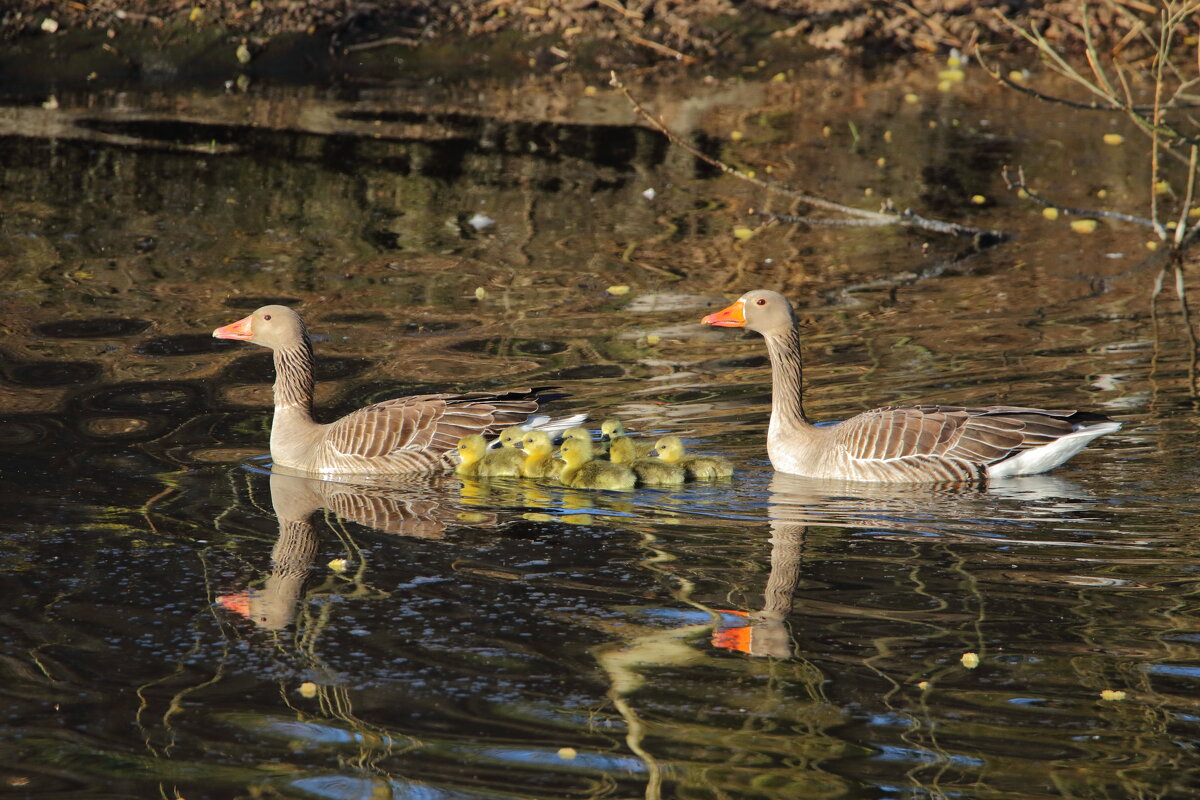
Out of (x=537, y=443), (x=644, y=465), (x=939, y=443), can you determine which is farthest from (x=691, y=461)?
(x=939, y=443)

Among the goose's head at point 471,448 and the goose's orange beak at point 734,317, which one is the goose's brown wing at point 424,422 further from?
the goose's orange beak at point 734,317

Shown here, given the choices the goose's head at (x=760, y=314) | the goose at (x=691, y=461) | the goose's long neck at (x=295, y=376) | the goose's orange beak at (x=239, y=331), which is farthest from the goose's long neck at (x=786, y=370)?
the goose's orange beak at (x=239, y=331)

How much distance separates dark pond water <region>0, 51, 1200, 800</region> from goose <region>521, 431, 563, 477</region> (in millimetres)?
193

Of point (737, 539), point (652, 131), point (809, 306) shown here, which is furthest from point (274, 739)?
point (652, 131)

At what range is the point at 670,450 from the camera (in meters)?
9.23

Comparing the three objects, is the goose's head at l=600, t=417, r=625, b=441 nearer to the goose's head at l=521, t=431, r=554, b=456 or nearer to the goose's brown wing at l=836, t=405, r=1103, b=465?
the goose's head at l=521, t=431, r=554, b=456

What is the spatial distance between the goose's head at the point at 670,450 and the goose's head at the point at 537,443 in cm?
69

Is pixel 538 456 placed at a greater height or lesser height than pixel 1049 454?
lesser

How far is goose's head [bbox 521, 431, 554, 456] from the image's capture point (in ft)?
31.0

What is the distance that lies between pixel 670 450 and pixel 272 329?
2.94 m

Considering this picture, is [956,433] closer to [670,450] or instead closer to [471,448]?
[670,450]

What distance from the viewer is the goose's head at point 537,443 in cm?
944

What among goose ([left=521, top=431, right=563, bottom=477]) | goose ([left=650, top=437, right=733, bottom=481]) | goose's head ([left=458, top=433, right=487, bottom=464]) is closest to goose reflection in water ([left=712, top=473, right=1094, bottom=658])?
goose ([left=650, top=437, right=733, bottom=481])

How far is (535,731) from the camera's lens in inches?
232
